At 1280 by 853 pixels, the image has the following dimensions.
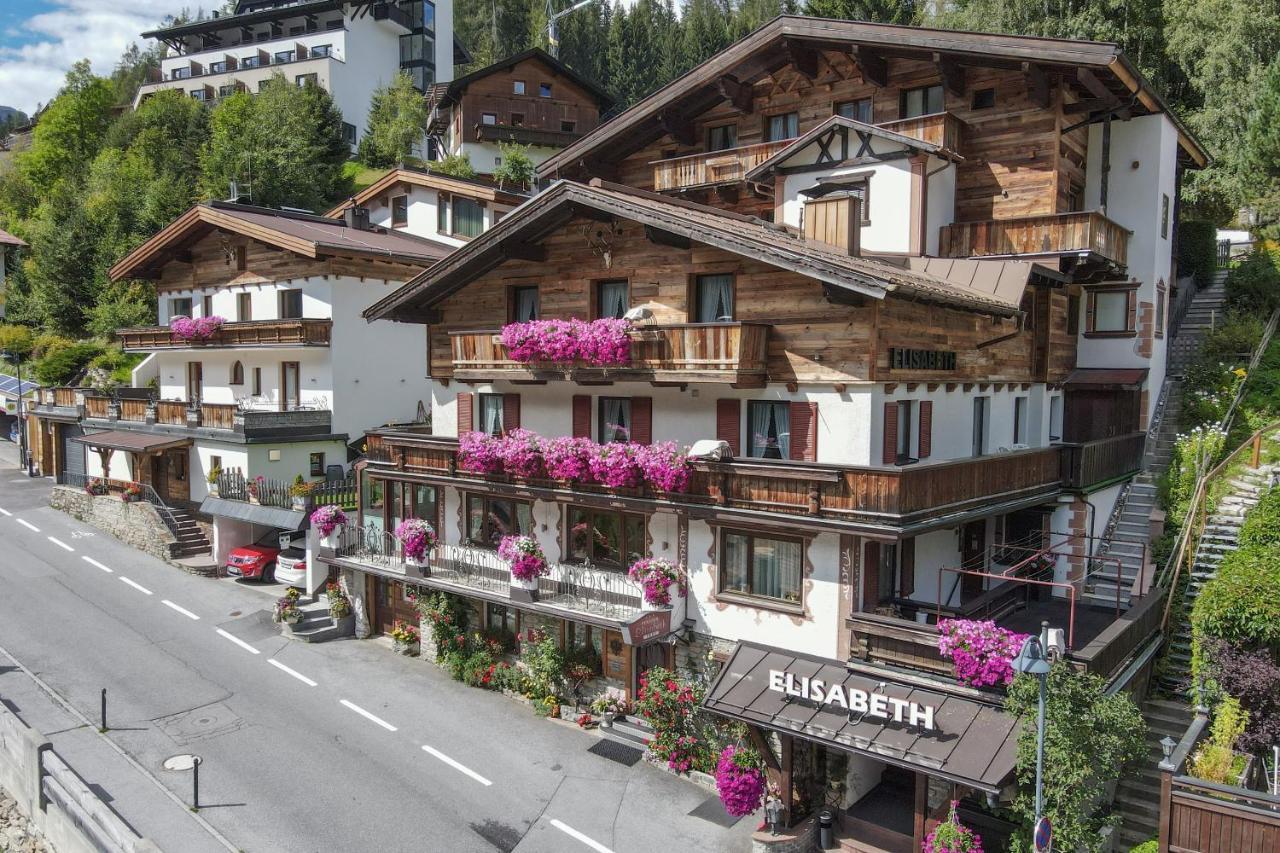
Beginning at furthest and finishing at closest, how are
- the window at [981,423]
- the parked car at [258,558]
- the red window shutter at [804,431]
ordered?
1. the parked car at [258,558]
2. the window at [981,423]
3. the red window shutter at [804,431]

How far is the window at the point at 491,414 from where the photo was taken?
24172 millimetres

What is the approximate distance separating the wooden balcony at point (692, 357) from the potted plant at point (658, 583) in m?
3.92

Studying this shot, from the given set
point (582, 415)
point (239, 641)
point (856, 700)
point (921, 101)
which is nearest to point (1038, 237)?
point (921, 101)

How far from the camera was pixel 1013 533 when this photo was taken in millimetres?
23125

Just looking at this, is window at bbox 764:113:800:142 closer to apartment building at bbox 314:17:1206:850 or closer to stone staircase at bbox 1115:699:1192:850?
apartment building at bbox 314:17:1206:850

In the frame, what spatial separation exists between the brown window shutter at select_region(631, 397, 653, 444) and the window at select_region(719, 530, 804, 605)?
3343 millimetres

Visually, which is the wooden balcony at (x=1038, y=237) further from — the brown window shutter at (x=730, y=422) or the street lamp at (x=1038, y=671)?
the street lamp at (x=1038, y=671)

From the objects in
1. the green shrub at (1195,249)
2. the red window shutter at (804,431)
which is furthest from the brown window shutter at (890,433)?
the green shrub at (1195,249)

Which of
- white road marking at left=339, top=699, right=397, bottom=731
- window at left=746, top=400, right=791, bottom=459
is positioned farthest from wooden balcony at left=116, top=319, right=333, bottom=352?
window at left=746, top=400, right=791, bottom=459

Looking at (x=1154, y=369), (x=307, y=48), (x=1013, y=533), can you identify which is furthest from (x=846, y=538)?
(x=307, y=48)

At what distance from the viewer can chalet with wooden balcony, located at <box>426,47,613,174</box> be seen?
62.5m

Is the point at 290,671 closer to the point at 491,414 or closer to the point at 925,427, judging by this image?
the point at 491,414

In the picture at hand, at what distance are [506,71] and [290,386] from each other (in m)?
36.2

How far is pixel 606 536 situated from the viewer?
21.6 m
